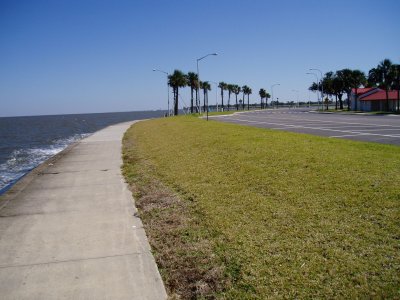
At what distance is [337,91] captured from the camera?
88750mm

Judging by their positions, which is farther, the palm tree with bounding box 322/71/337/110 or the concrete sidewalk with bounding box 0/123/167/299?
the palm tree with bounding box 322/71/337/110

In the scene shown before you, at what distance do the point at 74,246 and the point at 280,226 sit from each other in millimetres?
3074

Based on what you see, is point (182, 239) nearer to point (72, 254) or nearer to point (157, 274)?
point (157, 274)

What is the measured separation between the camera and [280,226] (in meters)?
5.66

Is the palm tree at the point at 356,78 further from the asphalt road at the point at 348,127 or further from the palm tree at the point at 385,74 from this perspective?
the asphalt road at the point at 348,127

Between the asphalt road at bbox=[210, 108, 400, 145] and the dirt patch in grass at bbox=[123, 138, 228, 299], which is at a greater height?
the asphalt road at bbox=[210, 108, 400, 145]

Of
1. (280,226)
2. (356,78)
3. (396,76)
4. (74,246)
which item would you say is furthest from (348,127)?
(356,78)

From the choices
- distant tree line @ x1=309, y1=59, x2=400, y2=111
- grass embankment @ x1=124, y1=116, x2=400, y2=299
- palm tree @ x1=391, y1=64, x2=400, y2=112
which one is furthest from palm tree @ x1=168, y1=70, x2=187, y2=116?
grass embankment @ x1=124, y1=116, x2=400, y2=299

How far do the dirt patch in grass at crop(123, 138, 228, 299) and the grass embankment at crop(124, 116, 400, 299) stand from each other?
0.01m

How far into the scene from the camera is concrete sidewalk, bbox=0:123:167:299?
14.5 feet

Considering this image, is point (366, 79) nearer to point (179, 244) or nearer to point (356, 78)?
point (356, 78)

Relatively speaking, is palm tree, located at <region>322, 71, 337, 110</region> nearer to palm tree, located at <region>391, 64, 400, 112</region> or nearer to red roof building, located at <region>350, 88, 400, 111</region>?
red roof building, located at <region>350, 88, 400, 111</region>

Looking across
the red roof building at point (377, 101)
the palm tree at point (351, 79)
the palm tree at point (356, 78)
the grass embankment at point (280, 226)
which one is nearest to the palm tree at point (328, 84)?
the palm tree at point (351, 79)

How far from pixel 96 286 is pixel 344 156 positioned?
25.6ft
